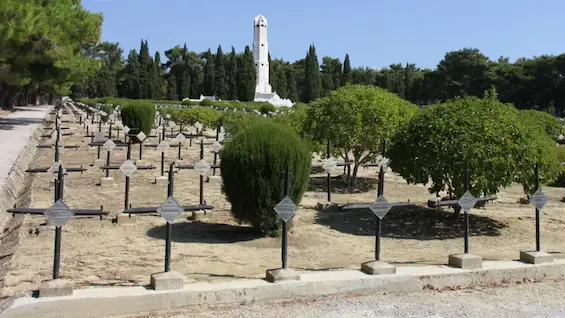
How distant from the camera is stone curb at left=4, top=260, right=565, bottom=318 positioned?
479 centimetres

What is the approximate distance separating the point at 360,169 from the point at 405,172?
26.1 feet

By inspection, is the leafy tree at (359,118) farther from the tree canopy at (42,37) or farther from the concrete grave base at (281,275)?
the tree canopy at (42,37)

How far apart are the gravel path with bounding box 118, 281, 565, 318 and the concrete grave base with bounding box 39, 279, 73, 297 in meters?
0.63

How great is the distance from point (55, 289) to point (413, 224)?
6596 mm

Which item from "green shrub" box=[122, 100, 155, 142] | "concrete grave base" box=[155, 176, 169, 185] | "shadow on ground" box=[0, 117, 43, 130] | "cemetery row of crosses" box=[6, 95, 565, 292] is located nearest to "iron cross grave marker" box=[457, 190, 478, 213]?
"cemetery row of crosses" box=[6, 95, 565, 292]

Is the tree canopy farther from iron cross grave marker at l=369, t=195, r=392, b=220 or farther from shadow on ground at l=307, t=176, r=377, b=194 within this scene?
iron cross grave marker at l=369, t=195, r=392, b=220

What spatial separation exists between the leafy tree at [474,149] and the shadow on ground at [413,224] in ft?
2.21

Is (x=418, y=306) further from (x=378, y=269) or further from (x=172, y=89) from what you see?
(x=172, y=89)

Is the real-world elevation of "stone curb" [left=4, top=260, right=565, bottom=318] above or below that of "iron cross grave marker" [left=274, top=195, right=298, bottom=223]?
below

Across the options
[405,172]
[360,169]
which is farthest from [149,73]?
[405,172]

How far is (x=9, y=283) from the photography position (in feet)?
18.7

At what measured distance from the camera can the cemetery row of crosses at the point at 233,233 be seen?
6.02 metres

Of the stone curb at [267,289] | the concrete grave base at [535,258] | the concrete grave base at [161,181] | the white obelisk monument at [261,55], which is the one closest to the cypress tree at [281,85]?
the white obelisk monument at [261,55]

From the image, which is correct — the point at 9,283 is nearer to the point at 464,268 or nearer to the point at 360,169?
the point at 464,268
